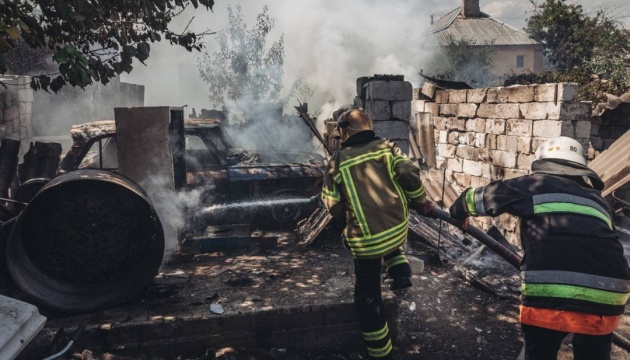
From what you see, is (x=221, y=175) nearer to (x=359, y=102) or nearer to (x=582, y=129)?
(x=359, y=102)

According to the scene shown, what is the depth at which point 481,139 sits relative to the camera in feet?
23.5

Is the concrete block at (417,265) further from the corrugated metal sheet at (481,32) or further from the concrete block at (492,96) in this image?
the corrugated metal sheet at (481,32)

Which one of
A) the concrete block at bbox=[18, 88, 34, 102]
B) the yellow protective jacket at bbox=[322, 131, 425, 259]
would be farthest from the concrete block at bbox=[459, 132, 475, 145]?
the concrete block at bbox=[18, 88, 34, 102]

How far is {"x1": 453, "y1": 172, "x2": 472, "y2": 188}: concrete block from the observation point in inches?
299

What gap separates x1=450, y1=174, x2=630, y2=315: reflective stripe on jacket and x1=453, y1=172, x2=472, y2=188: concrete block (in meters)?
5.01

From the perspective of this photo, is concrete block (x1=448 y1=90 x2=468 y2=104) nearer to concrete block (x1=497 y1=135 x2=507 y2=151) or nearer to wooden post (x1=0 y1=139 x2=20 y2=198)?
concrete block (x1=497 y1=135 x2=507 y2=151)

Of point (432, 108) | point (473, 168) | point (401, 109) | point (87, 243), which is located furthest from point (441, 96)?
point (87, 243)

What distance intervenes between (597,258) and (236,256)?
4231mm

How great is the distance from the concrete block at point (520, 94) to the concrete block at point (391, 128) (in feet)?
5.51

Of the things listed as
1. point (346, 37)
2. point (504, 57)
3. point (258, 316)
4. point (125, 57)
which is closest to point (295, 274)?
point (258, 316)

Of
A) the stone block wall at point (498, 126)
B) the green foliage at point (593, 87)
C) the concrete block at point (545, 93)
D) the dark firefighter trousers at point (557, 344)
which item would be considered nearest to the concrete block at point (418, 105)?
the stone block wall at point (498, 126)

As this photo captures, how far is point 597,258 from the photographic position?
2469 mm

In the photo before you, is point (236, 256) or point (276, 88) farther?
point (276, 88)

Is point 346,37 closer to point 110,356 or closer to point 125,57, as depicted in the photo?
point 125,57
